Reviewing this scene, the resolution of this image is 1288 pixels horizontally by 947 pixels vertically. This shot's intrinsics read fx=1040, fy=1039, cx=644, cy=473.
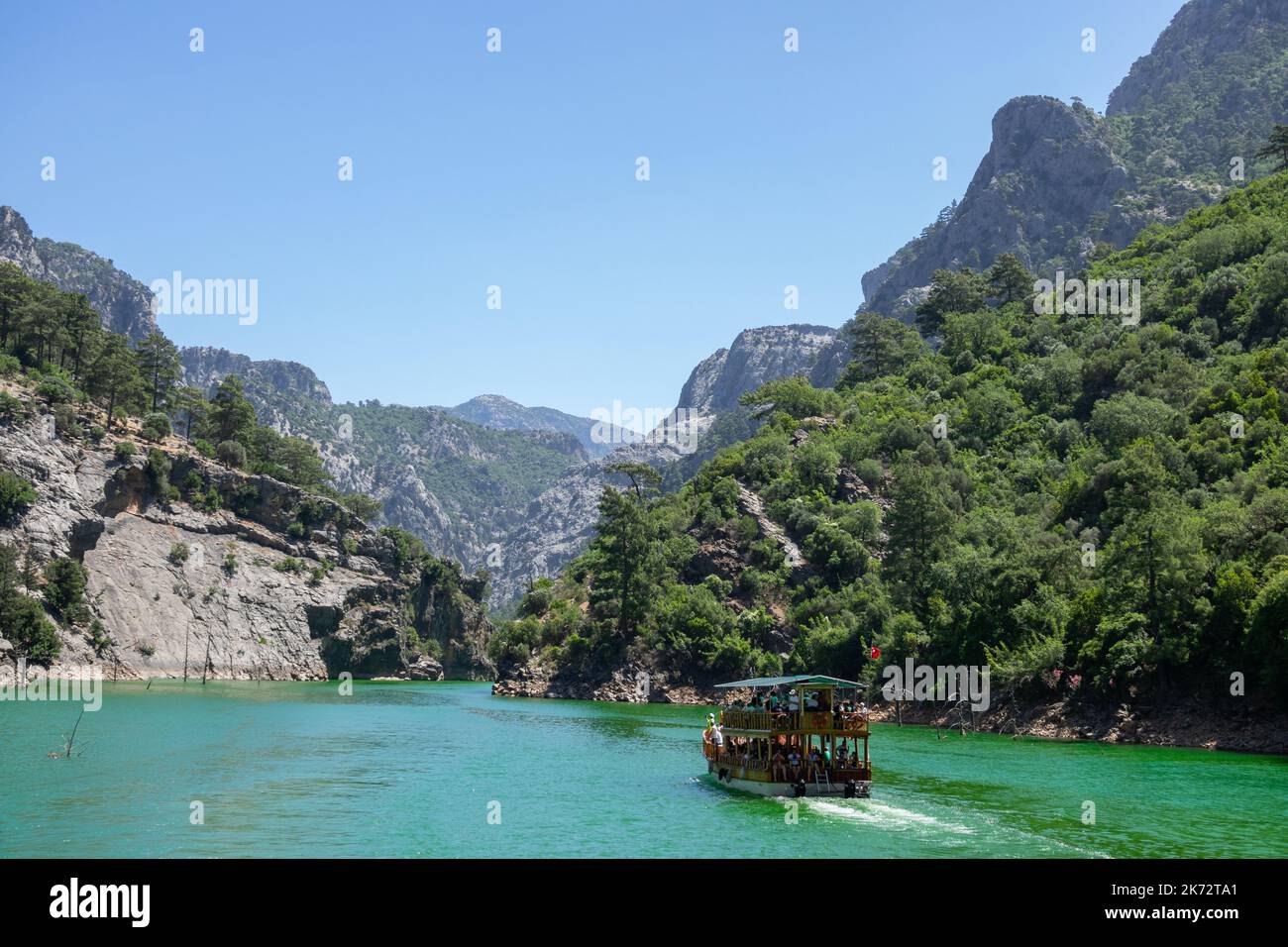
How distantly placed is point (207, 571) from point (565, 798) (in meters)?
125

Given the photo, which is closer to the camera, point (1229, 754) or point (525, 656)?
point (1229, 754)

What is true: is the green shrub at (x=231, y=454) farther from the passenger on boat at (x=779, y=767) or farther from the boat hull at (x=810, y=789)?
the passenger on boat at (x=779, y=767)

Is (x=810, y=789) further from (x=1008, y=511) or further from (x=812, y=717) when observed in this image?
(x=1008, y=511)

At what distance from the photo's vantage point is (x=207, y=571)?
153625mm

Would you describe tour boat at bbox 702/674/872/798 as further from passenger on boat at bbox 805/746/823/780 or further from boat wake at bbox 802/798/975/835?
boat wake at bbox 802/798/975/835

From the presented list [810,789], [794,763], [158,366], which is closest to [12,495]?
[158,366]

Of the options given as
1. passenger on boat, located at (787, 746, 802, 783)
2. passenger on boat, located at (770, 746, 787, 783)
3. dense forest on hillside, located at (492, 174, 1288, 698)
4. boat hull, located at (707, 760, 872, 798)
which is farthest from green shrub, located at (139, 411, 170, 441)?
passenger on boat, located at (787, 746, 802, 783)

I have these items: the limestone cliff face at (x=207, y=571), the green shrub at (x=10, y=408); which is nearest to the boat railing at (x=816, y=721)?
the limestone cliff face at (x=207, y=571)

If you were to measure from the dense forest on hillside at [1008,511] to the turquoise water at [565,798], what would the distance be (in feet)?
33.3

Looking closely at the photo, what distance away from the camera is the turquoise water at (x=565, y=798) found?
33.4 meters
